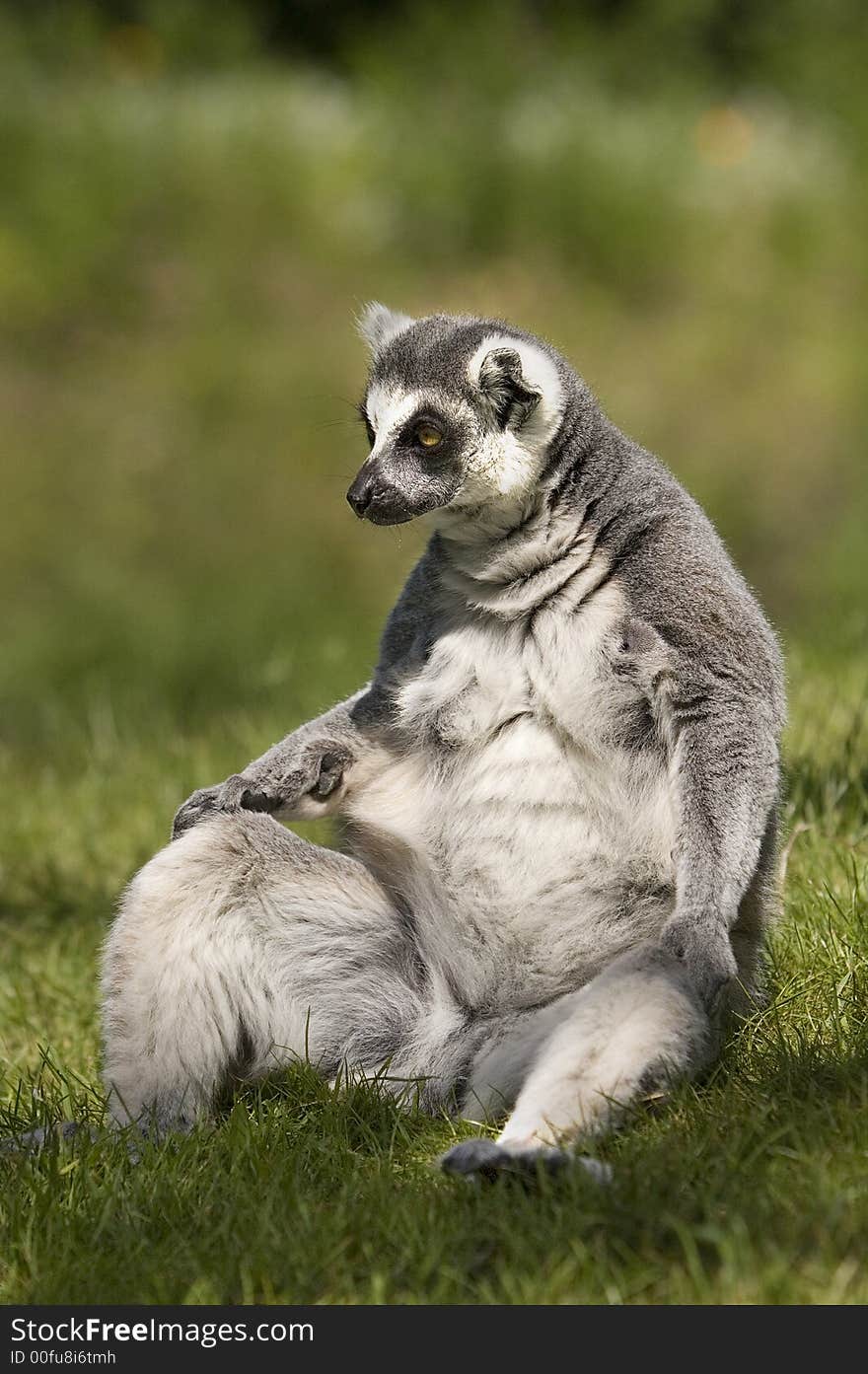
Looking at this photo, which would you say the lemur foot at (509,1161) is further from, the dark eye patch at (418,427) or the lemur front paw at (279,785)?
the dark eye patch at (418,427)

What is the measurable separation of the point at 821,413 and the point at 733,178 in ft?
8.29

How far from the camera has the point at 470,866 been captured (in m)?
3.55

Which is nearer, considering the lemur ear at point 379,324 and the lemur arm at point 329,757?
the lemur arm at point 329,757

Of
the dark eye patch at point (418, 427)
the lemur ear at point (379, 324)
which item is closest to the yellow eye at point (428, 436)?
the dark eye patch at point (418, 427)

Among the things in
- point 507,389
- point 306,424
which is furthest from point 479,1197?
point 306,424

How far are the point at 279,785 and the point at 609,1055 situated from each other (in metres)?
1.14

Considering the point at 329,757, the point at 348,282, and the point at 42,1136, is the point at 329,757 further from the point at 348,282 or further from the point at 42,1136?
the point at 348,282

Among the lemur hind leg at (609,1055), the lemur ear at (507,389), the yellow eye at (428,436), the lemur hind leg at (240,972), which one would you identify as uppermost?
the lemur ear at (507,389)

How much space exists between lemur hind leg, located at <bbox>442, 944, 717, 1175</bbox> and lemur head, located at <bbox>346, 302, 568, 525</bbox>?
1101 millimetres

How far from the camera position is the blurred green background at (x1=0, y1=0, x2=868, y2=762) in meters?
11.0

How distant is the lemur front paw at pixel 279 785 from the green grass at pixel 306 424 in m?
0.64

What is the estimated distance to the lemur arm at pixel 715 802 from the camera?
316 centimetres
